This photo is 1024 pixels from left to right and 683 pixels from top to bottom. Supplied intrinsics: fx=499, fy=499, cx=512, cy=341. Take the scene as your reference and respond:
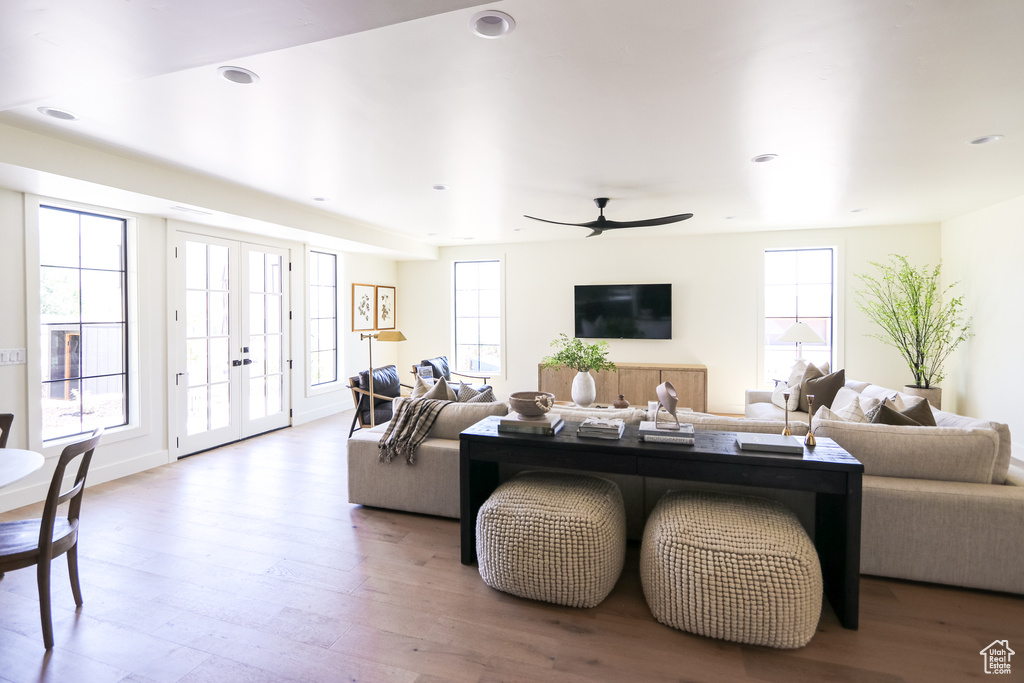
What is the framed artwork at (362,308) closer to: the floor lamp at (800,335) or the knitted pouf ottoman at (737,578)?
the floor lamp at (800,335)

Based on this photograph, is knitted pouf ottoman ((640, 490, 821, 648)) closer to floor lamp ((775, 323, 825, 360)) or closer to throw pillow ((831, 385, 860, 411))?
throw pillow ((831, 385, 860, 411))

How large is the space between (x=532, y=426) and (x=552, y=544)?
61 centimetres

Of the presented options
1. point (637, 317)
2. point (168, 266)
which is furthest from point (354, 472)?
point (637, 317)

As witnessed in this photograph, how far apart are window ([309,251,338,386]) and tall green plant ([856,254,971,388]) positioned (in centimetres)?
680

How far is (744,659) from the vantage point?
1.97 meters

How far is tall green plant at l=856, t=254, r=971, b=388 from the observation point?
17.9 feet

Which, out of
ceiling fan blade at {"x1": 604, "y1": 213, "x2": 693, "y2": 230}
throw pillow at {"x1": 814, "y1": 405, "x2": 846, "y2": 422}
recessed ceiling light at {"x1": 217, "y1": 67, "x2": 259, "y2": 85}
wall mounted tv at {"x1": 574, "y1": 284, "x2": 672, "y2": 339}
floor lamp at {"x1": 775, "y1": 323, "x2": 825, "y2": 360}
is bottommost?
throw pillow at {"x1": 814, "y1": 405, "x2": 846, "y2": 422}

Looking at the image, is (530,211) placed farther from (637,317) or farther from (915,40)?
(915,40)

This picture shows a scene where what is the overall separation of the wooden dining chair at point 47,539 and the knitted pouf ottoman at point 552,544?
5.78 feet

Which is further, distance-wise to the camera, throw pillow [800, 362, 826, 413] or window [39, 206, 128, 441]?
throw pillow [800, 362, 826, 413]

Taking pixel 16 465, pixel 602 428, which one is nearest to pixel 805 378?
pixel 602 428

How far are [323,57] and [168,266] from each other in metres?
3.46

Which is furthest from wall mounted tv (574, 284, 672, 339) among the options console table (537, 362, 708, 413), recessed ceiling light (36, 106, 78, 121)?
recessed ceiling light (36, 106, 78, 121)

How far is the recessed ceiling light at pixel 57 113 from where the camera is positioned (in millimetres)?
2680
